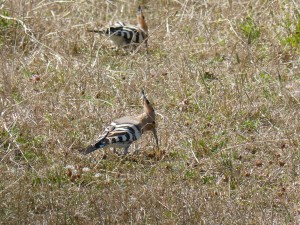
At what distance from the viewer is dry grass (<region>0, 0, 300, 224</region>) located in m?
5.39

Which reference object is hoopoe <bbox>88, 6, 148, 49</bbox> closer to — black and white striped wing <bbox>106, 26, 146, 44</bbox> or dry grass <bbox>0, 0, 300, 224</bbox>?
black and white striped wing <bbox>106, 26, 146, 44</bbox>

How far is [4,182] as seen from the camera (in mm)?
5570

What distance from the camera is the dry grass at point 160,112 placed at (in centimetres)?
539

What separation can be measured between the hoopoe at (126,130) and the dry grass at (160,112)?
0.45 ft

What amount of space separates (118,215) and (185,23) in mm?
3983

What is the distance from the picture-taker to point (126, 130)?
6.14 metres

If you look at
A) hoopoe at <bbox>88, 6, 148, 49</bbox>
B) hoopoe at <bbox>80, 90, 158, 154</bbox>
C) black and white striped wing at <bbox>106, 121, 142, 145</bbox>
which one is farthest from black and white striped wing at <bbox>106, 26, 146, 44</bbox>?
black and white striped wing at <bbox>106, 121, 142, 145</bbox>

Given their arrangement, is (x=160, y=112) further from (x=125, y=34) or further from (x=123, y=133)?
(x=125, y=34)

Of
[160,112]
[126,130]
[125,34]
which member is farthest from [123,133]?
[125,34]

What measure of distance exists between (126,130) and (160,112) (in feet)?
2.98

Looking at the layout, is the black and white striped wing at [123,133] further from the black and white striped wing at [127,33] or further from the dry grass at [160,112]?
the black and white striped wing at [127,33]

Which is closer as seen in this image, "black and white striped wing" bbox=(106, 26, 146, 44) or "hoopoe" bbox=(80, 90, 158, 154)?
"hoopoe" bbox=(80, 90, 158, 154)

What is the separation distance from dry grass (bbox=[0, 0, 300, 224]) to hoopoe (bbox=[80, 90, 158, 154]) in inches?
5.4

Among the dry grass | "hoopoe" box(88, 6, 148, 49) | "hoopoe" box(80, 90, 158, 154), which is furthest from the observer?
"hoopoe" box(88, 6, 148, 49)
